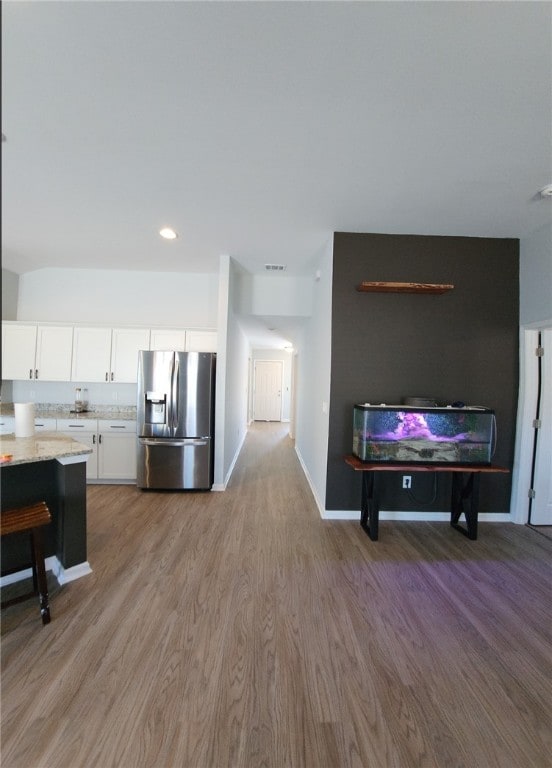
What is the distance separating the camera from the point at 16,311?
4035 mm

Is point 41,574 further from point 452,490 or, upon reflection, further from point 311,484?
point 452,490

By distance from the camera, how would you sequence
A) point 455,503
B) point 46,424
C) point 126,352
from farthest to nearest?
point 126,352 → point 46,424 → point 455,503

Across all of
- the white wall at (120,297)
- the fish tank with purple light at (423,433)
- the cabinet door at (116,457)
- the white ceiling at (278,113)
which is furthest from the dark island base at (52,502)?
the white wall at (120,297)

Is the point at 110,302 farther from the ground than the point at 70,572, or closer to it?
farther from the ground

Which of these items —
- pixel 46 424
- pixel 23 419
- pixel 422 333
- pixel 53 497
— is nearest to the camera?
pixel 53 497

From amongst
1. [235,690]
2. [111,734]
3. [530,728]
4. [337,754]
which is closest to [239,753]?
[235,690]

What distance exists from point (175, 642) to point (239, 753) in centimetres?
59

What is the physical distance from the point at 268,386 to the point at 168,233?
22.2 feet

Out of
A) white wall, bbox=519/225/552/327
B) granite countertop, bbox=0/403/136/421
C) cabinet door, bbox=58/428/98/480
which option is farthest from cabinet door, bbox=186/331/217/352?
white wall, bbox=519/225/552/327

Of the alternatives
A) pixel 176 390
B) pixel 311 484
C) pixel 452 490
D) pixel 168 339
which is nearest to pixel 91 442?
pixel 176 390

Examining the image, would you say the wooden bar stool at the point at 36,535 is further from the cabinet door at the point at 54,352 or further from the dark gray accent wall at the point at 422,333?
the cabinet door at the point at 54,352

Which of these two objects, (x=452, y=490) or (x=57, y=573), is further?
(x=452, y=490)

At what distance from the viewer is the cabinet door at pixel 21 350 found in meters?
3.73

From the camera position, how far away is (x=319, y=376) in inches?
142
